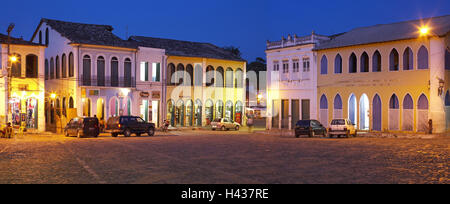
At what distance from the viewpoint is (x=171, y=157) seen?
18.9m

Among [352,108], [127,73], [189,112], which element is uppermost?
[127,73]

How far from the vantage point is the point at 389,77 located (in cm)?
3819

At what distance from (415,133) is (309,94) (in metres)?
11.0

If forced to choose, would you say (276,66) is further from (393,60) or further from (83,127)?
(83,127)

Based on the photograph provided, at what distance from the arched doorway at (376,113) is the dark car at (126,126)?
17.8 m

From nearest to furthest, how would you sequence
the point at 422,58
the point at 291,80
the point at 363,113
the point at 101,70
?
the point at 422,58, the point at 363,113, the point at 101,70, the point at 291,80

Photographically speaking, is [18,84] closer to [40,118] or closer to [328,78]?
[40,118]

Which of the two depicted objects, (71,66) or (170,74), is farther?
(170,74)

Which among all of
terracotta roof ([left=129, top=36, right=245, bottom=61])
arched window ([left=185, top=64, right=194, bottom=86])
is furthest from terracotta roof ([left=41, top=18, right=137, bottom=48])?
arched window ([left=185, top=64, right=194, bottom=86])

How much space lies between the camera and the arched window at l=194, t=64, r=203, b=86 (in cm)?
4966

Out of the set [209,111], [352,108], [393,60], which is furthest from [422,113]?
[209,111]

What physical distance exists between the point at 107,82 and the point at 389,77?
23.6 metres

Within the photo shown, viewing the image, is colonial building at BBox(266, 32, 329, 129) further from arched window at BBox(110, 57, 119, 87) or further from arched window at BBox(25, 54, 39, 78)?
arched window at BBox(25, 54, 39, 78)

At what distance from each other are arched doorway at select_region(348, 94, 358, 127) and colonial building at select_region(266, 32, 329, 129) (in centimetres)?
349
